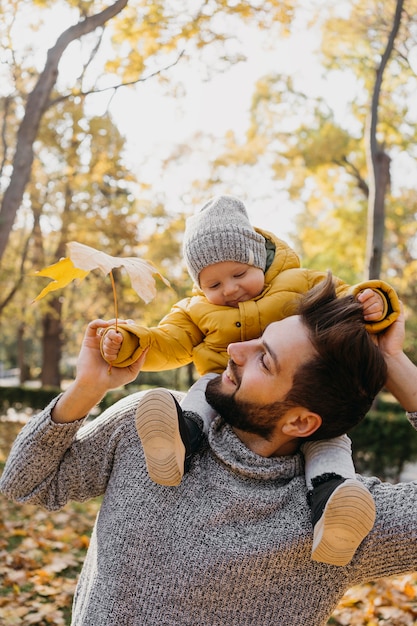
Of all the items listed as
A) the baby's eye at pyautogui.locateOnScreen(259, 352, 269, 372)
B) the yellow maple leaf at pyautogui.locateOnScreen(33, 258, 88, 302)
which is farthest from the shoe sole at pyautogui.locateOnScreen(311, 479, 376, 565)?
the yellow maple leaf at pyautogui.locateOnScreen(33, 258, 88, 302)

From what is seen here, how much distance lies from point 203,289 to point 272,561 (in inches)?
40.7

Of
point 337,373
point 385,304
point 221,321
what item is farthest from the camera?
point 221,321

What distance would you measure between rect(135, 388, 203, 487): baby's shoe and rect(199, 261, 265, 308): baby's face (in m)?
0.67

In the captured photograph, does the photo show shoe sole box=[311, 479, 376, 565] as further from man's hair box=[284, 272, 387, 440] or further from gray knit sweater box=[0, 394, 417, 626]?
man's hair box=[284, 272, 387, 440]

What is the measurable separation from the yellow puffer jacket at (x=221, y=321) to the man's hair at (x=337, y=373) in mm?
275

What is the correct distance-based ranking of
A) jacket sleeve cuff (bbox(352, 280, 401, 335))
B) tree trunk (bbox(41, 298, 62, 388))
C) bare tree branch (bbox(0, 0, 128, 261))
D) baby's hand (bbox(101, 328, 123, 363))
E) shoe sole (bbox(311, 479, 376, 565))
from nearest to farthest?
shoe sole (bbox(311, 479, 376, 565)) → baby's hand (bbox(101, 328, 123, 363)) → jacket sleeve cuff (bbox(352, 280, 401, 335)) → bare tree branch (bbox(0, 0, 128, 261)) → tree trunk (bbox(41, 298, 62, 388))

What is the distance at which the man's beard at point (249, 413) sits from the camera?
1.74 metres

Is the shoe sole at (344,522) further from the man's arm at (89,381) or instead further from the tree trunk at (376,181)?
the tree trunk at (376,181)

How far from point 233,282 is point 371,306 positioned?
537 mm

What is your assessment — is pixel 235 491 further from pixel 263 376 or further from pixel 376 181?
pixel 376 181

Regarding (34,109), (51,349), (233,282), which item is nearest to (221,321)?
(233,282)

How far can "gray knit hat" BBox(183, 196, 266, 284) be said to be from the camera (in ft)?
7.32

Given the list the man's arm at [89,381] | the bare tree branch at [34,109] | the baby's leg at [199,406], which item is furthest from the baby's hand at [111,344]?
the bare tree branch at [34,109]

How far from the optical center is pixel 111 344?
1831 mm
